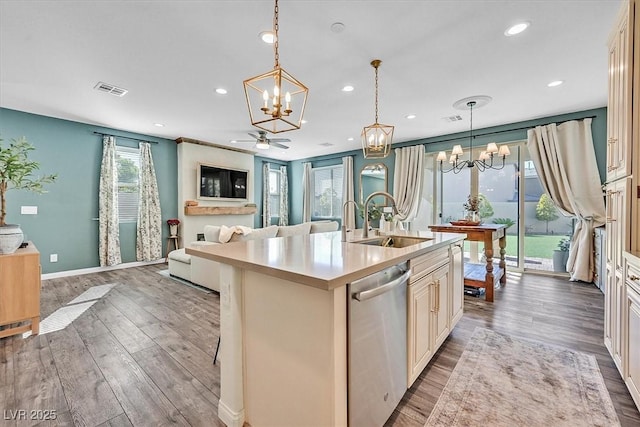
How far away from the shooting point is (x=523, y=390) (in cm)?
180

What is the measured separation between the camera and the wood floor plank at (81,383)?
160 centimetres

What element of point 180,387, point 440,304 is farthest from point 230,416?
point 440,304

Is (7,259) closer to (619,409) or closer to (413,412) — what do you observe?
(413,412)

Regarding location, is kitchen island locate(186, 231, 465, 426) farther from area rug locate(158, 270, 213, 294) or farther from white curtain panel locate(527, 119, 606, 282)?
white curtain panel locate(527, 119, 606, 282)

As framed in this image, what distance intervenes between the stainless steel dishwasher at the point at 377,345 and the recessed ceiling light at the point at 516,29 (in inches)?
87.8

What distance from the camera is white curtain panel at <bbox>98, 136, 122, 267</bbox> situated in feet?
16.4

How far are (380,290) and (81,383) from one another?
215 centimetres

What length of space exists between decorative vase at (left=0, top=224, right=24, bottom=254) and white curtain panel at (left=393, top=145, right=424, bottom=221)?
5.69 meters

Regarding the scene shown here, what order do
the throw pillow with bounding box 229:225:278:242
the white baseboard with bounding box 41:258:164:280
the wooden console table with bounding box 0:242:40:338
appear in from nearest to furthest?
the wooden console table with bounding box 0:242:40:338
the throw pillow with bounding box 229:225:278:242
the white baseboard with bounding box 41:258:164:280

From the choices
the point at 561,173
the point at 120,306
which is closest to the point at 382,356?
the point at 120,306

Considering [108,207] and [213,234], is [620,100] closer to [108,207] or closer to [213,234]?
[213,234]

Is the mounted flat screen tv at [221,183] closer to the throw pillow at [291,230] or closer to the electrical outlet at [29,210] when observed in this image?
the electrical outlet at [29,210]

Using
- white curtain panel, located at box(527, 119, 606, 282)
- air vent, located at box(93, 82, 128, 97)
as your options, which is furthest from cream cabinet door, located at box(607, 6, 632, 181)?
air vent, located at box(93, 82, 128, 97)

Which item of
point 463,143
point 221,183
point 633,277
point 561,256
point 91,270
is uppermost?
point 463,143
